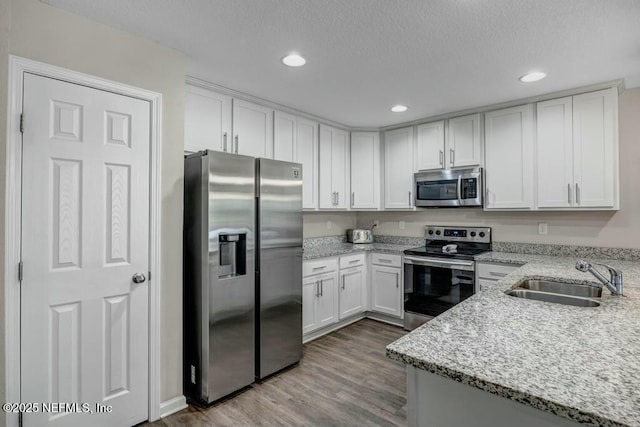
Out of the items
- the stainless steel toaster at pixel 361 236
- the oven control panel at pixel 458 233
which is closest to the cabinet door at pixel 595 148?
the oven control panel at pixel 458 233

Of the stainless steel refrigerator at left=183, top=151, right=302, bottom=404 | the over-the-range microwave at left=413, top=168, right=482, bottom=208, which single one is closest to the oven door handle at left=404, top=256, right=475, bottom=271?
the over-the-range microwave at left=413, top=168, right=482, bottom=208

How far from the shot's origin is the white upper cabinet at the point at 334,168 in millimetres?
3939

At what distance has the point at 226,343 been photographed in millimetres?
2363

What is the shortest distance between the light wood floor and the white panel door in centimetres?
50

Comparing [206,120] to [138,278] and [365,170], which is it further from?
[365,170]

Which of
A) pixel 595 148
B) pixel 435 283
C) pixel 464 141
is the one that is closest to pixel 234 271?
pixel 435 283

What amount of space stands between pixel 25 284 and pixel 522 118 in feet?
13.0

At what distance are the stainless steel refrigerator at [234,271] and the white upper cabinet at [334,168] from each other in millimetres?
→ 1169

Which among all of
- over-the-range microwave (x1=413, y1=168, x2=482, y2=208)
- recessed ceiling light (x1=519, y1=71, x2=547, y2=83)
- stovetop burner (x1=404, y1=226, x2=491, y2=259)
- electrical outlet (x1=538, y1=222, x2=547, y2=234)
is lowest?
stovetop burner (x1=404, y1=226, x2=491, y2=259)

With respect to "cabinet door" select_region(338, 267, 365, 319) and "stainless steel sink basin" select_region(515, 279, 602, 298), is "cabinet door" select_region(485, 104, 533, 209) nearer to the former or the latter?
"stainless steel sink basin" select_region(515, 279, 602, 298)

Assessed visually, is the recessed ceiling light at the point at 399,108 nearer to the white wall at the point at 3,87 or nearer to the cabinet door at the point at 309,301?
the cabinet door at the point at 309,301

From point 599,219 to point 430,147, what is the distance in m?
1.72

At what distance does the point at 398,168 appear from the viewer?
4105mm

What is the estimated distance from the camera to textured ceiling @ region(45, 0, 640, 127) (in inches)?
69.7
